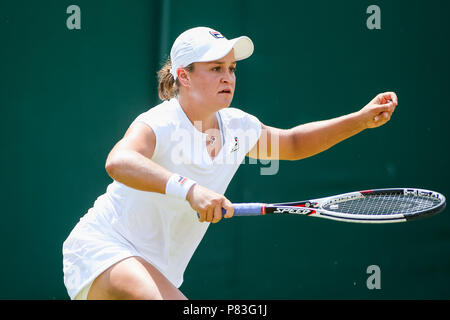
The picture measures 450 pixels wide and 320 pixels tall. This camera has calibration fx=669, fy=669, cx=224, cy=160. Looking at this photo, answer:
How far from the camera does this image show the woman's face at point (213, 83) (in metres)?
2.93

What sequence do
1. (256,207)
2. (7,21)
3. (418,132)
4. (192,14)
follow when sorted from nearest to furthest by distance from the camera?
(256,207) → (7,21) → (418,132) → (192,14)

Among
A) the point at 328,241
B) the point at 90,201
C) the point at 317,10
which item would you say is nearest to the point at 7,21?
the point at 90,201

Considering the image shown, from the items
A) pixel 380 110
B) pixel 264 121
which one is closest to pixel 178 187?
pixel 380 110

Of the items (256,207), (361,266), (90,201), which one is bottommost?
(361,266)

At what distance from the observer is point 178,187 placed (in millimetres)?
2508

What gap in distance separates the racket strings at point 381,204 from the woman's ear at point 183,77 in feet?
2.79

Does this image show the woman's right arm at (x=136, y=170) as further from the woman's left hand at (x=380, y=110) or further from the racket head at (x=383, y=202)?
the woman's left hand at (x=380, y=110)

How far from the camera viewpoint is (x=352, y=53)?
14.1 feet

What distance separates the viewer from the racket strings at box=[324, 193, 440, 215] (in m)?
3.10

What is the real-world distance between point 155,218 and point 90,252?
307 millimetres

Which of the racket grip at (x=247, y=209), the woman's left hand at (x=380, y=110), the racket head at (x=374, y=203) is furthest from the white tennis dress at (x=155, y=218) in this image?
the woman's left hand at (x=380, y=110)

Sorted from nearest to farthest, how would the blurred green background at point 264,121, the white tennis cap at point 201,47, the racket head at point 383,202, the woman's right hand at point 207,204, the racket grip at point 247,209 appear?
the woman's right hand at point 207,204 → the racket grip at point 247,209 → the white tennis cap at point 201,47 → the racket head at point 383,202 → the blurred green background at point 264,121
